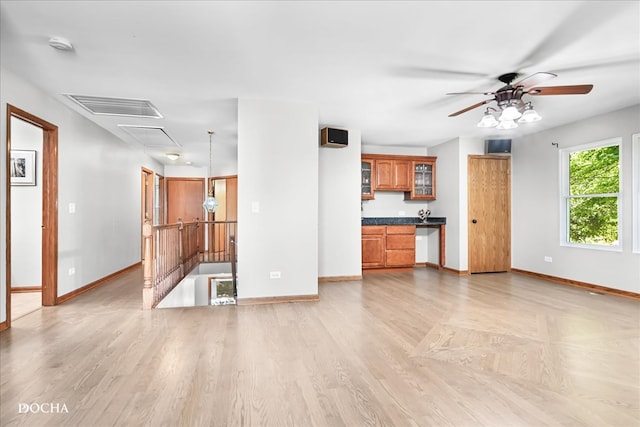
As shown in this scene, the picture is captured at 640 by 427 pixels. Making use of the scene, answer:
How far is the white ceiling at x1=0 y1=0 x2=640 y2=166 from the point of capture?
2422 millimetres

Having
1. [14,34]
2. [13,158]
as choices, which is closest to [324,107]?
[14,34]

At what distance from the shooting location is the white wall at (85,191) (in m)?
3.62

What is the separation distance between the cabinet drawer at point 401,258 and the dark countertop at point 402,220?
544 mm

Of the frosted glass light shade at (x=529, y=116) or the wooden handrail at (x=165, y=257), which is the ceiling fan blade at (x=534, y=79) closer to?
the frosted glass light shade at (x=529, y=116)

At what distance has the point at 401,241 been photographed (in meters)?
6.56

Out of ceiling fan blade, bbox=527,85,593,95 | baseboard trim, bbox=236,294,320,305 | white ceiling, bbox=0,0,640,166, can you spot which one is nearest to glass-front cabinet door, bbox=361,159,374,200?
white ceiling, bbox=0,0,640,166

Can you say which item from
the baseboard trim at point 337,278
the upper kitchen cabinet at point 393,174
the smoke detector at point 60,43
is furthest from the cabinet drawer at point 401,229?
the smoke detector at point 60,43

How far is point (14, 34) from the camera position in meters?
2.68

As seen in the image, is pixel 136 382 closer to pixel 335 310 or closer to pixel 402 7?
pixel 335 310

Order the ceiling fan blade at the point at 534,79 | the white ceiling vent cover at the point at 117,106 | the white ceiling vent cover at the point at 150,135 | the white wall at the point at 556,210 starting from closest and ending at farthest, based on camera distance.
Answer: the ceiling fan blade at the point at 534,79, the white ceiling vent cover at the point at 117,106, the white wall at the point at 556,210, the white ceiling vent cover at the point at 150,135

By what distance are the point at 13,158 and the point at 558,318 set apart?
7091 mm

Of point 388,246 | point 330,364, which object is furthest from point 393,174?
point 330,364

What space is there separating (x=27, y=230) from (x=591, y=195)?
27.0ft

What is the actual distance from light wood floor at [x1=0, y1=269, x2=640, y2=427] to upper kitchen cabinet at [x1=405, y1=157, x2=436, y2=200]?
3175 mm
